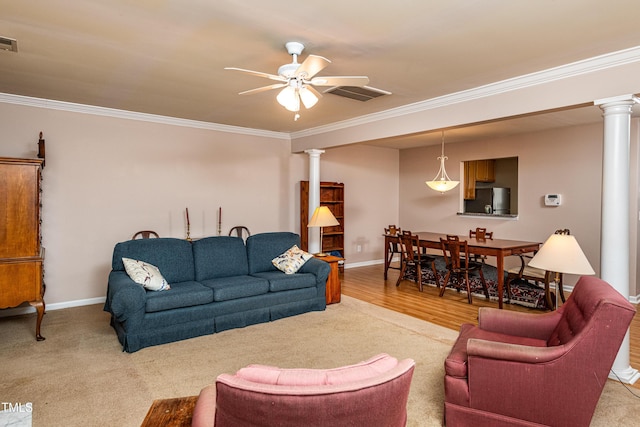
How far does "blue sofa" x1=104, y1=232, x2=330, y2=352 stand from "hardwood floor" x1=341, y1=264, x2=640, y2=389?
3.44 feet

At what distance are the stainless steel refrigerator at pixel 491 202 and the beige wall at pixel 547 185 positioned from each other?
1.13 ft

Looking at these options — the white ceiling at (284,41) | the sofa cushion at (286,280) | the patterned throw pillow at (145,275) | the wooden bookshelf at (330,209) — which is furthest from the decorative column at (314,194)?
the patterned throw pillow at (145,275)

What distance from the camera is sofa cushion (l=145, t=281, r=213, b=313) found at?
3626 millimetres

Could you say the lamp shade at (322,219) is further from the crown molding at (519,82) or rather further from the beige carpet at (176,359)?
the crown molding at (519,82)

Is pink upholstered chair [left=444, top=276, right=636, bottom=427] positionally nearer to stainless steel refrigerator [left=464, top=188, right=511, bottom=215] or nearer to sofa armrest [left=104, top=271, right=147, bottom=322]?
sofa armrest [left=104, top=271, right=147, bottom=322]

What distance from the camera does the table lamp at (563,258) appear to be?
2.73m

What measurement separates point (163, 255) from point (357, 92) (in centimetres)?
270

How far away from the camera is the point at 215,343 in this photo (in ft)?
12.2

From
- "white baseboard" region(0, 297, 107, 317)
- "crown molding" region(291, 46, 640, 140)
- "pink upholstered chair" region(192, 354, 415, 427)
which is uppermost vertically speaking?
"crown molding" region(291, 46, 640, 140)

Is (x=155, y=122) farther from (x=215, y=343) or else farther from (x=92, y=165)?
(x=215, y=343)

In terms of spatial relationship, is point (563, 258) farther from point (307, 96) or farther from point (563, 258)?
point (307, 96)

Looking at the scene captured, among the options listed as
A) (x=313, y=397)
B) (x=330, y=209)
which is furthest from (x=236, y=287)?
(x=330, y=209)

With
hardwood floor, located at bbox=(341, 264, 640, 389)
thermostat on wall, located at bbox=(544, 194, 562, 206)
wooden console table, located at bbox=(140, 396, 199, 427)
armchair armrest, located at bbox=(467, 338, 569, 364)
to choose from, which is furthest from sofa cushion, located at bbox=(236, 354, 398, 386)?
thermostat on wall, located at bbox=(544, 194, 562, 206)

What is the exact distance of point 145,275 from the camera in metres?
3.80
